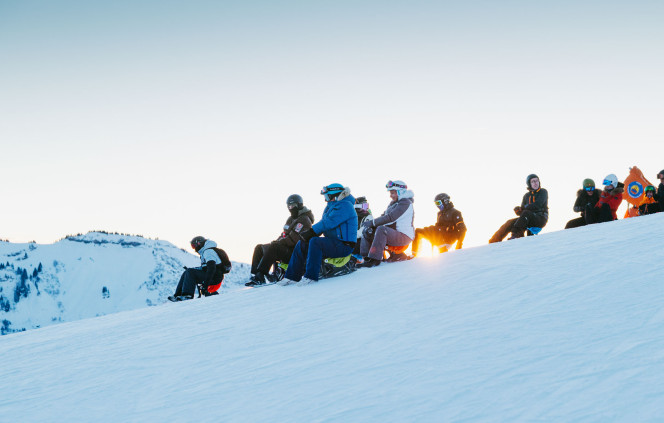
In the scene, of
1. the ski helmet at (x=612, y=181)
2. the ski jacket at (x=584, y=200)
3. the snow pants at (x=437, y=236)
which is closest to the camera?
the snow pants at (x=437, y=236)

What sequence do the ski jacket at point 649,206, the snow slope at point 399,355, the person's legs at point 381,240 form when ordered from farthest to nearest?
the ski jacket at point 649,206 → the person's legs at point 381,240 → the snow slope at point 399,355

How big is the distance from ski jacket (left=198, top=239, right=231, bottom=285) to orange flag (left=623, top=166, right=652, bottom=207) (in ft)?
36.0

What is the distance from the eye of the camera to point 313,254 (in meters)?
7.62

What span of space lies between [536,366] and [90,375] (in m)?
3.72

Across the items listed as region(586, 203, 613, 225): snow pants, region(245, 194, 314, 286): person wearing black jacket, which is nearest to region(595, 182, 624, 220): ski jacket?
region(586, 203, 613, 225): snow pants

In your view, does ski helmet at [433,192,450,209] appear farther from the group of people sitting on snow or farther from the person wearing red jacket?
the person wearing red jacket

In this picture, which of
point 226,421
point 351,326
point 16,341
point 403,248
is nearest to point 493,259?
point 403,248

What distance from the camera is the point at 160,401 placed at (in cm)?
347

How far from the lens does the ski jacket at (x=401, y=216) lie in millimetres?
A: 8602

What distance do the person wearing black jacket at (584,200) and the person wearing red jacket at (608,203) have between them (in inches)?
4.0

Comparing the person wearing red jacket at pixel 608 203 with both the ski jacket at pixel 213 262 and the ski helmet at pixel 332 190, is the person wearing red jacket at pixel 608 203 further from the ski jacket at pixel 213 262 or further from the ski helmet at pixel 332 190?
the ski jacket at pixel 213 262

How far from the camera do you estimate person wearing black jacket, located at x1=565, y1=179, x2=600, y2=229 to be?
36.6 ft

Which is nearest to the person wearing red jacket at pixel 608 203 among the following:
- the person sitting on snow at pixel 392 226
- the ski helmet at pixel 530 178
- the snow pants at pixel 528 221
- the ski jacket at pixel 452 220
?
the snow pants at pixel 528 221

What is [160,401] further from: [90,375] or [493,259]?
[493,259]
